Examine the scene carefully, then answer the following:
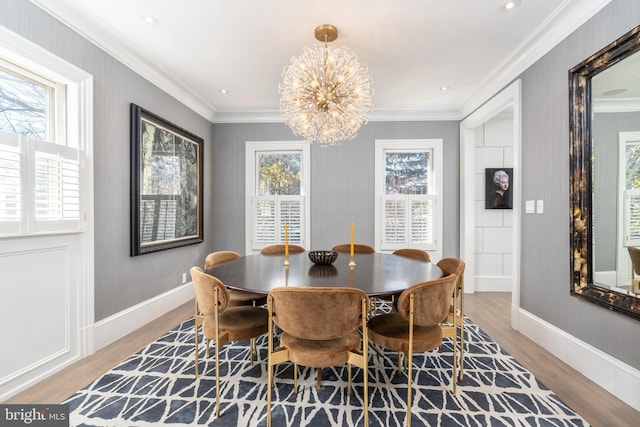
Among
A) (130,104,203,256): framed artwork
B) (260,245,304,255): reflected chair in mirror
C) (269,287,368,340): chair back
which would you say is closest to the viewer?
(269,287,368,340): chair back

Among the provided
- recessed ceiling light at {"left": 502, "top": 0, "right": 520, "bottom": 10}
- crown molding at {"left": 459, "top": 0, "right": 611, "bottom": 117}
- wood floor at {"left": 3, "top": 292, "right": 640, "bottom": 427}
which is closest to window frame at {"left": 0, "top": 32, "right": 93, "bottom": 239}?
wood floor at {"left": 3, "top": 292, "right": 640, "bottom": 427}

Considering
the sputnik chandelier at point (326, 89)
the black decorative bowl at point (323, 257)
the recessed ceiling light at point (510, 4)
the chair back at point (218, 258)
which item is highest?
the recessed ceiling light at point (510, 4)

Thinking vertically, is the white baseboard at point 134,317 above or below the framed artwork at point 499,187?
below

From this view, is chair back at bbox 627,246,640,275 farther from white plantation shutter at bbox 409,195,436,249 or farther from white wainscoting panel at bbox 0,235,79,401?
white wainscoting panel at bbox 0,235,79,401

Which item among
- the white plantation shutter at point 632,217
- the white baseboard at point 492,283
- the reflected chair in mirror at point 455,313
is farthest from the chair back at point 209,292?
the white baseboard at point 492,283

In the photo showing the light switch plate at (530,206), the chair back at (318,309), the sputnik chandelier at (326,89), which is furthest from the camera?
the light switch plate at (530,206)

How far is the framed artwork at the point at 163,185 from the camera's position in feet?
9.41

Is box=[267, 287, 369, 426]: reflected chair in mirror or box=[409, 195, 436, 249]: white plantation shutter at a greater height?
box=[409, 195, 436, 249]: white plantation shutter

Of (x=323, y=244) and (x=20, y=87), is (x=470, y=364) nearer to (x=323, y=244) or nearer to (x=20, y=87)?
(x=323, y=244)

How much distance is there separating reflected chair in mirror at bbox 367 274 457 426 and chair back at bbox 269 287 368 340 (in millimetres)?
272

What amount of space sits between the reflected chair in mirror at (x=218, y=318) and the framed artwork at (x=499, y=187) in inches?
151

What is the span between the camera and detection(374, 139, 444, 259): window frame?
429 centimetres

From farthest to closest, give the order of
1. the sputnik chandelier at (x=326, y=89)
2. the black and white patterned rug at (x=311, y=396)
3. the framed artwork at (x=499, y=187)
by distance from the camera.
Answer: the framed artwork at (x=499, y=187) < the sputnik chandelier at (x=326, y=89) < the black and white patterned rug at (x=311, y=396)

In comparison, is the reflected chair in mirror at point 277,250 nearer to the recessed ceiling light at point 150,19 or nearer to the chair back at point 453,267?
the chair back at point 453,267
